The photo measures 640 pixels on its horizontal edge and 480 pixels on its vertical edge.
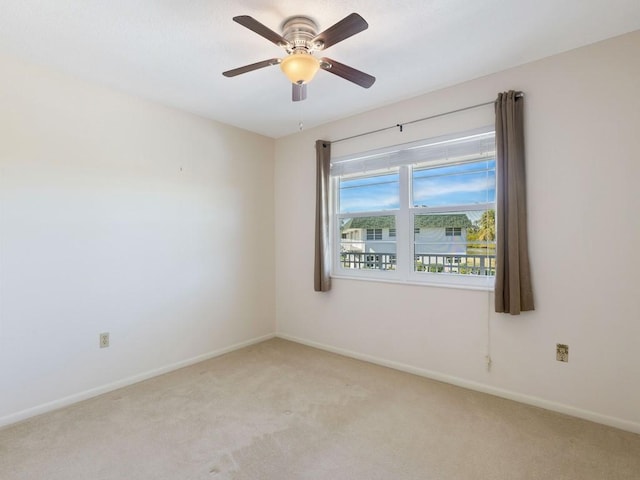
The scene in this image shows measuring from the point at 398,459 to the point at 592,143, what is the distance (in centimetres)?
237

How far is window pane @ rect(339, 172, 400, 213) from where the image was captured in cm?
322

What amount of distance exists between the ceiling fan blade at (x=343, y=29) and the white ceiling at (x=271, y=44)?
0.24 m

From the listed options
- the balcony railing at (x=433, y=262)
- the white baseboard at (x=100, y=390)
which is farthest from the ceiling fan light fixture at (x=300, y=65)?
the white baseboard at (x=100, y=390)

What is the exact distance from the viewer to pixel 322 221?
3.50 metres

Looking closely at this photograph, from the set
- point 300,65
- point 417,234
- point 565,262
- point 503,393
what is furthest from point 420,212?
point 300,65

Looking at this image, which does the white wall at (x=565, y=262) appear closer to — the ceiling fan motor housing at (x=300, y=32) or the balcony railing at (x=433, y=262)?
the balcony railing at (x=433, y=262)

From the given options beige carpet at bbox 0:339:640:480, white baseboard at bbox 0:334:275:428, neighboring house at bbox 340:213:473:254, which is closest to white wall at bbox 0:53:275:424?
white baseboard at bbox 0:334:275:428

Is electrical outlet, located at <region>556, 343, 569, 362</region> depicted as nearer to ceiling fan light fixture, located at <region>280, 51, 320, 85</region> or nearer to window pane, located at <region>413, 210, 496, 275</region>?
window pane, located at <region>413, 210, 496, 275</region>

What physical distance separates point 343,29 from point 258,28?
0.42 metres

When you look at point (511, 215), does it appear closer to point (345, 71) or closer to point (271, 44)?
point (345, 71)

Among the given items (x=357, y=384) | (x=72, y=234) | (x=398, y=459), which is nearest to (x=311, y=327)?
(x=357, y=384)

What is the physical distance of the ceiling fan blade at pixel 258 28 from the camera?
1507 millimetres

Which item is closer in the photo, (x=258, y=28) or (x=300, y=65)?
(x=258, y=28)

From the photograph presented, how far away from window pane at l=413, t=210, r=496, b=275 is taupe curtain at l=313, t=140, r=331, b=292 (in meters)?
0.94
